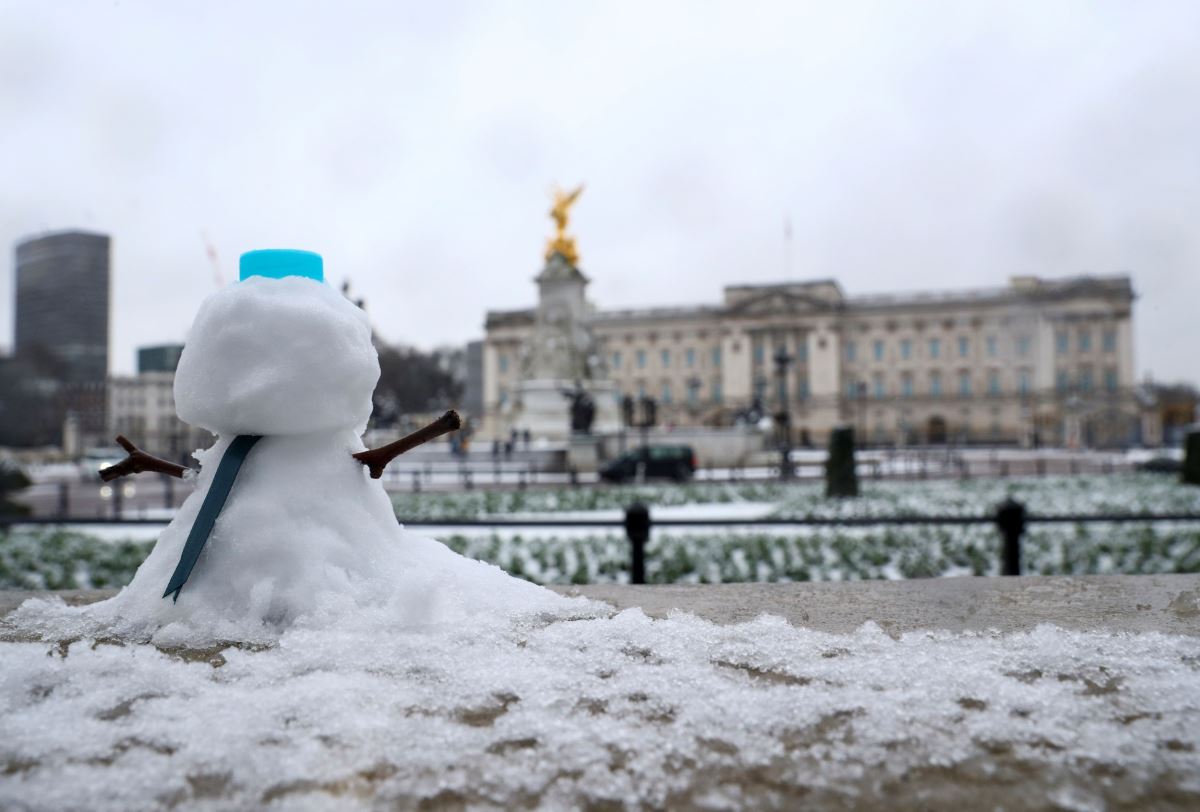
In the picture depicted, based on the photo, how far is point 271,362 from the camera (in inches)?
84.4

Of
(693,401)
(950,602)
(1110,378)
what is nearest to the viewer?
(950,602)

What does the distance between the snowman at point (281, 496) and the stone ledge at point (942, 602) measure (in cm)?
51

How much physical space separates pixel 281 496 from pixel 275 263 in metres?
0.64

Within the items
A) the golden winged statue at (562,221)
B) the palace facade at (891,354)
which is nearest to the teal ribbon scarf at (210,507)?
the golden winged statue at (562,221)

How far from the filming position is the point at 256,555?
6.75 feet

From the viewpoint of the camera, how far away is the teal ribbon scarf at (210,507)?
2000 mm

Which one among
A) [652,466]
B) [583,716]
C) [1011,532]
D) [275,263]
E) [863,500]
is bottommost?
[863,500]

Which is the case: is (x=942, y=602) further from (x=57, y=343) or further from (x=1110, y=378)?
(x=1110, y=378)

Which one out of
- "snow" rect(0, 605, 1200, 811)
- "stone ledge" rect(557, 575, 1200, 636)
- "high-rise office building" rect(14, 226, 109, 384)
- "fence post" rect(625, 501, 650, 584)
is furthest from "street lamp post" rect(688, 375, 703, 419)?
"snow" rect(0, 605, 1200, 811)

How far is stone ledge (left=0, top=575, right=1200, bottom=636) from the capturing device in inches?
86.4

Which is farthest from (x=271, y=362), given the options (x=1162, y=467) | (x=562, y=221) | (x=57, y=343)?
(x=57, y=343)

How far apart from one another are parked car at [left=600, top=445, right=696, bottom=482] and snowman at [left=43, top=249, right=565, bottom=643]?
1988 cm

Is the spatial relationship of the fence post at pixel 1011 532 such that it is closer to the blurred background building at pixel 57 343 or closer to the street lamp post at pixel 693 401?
Result: the blurred background building at pixel 57 343

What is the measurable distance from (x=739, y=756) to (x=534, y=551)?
6997 millimetres
